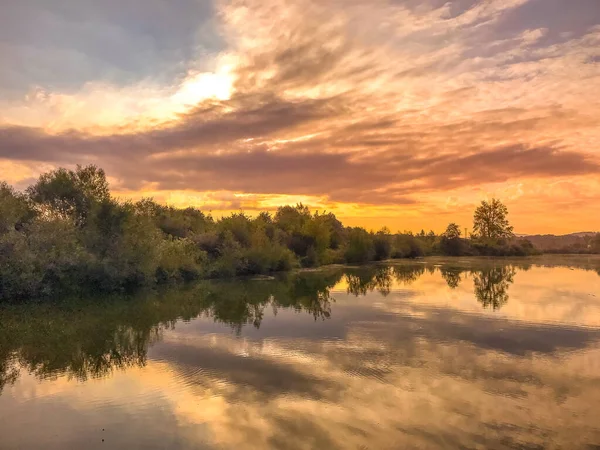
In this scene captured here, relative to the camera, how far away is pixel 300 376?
42.1ft

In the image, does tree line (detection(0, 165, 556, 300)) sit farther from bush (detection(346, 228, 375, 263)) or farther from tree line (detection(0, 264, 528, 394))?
bush (detection(346, 228, 375, 263))

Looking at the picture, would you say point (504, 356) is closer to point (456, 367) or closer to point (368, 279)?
point (456, 367)

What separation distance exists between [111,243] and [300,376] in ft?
81.5

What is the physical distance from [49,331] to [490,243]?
3622 inches

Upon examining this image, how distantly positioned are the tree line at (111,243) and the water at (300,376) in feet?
12.4

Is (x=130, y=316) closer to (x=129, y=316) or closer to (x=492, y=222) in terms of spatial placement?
(x=129, y=316)

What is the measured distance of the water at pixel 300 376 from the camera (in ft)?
29.6

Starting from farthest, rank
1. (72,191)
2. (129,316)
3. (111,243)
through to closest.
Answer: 1. (72,191)
2. (111,243)
3. (129,316)

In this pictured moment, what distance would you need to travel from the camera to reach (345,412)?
9961 millimetres

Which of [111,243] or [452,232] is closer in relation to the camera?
[111,243]

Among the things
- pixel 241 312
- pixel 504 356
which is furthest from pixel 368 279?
pixel 504 356

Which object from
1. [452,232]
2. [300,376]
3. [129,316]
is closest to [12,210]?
[129,316]

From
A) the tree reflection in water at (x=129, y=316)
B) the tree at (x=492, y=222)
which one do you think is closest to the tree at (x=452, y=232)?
the tree at (x=492, y=222)

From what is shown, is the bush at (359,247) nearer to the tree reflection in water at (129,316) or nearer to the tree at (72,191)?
the tree reflection in water at (129,316)
